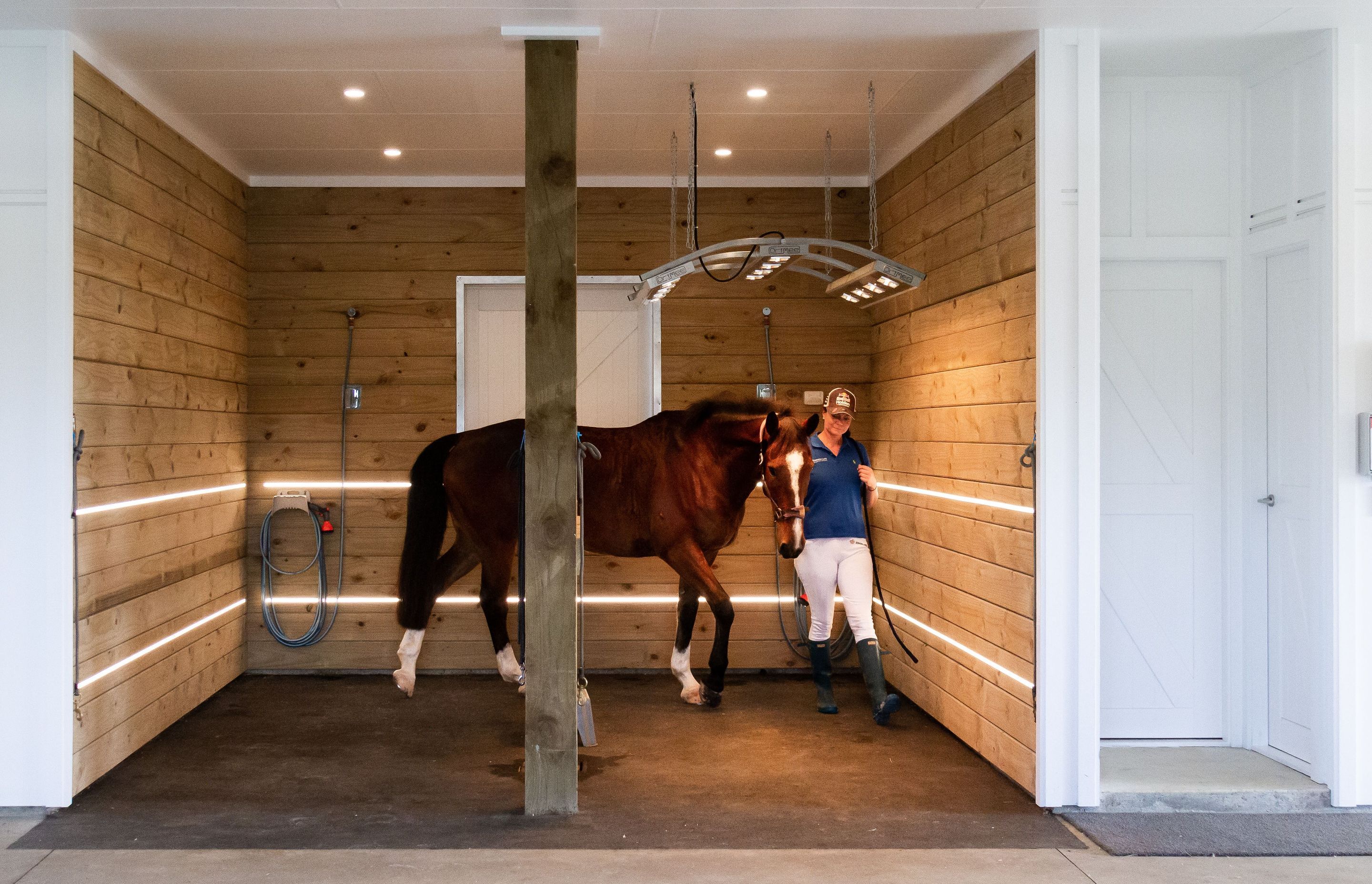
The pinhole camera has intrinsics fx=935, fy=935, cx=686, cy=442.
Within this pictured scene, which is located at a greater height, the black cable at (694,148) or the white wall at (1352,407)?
the black cable at (694,148)

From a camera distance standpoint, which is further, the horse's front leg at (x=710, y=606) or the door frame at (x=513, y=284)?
the door frame at (x=513, y=284)

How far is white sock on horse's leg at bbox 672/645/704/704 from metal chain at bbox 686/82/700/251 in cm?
221

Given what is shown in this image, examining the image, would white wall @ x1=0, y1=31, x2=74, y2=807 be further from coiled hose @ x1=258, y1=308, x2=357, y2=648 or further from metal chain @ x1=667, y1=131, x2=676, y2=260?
metal chain @ x1=667, y1=131, x2=676, y2=260

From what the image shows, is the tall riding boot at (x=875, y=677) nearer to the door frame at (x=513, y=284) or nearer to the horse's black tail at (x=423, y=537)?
the door frame at (x=513, y=284)

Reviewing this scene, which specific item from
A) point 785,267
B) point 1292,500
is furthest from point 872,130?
point 1292,500

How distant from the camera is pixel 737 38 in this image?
379 cm

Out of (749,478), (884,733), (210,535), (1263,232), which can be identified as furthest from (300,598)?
(1263,232)

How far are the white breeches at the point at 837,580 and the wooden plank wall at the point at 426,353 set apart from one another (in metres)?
0.90

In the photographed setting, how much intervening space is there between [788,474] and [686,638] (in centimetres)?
117

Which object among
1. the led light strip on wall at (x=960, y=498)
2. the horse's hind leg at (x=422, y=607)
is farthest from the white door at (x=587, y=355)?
the led light strip on wall at (x=960, y=498)

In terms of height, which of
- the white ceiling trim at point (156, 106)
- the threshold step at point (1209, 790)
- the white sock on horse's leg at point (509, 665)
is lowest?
the threshold step at point (1209, 790)

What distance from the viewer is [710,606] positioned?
5074 mm

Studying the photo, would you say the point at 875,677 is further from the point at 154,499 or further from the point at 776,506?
the point at 154,499

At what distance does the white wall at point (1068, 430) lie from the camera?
3.63 metres
